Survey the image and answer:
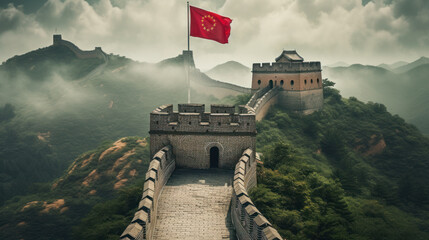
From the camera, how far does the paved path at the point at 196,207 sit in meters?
11.5

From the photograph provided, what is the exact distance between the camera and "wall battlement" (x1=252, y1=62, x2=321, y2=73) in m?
45.7

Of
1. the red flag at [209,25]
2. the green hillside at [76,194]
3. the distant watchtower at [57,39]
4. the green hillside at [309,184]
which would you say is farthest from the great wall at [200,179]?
the distant watchtower at [57,39]

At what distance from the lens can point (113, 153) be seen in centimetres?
4806

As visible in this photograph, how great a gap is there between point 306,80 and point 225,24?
1079 inches

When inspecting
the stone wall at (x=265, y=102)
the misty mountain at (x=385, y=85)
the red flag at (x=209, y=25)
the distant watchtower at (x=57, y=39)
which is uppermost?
the distant watchtower at (x=57, y=39)

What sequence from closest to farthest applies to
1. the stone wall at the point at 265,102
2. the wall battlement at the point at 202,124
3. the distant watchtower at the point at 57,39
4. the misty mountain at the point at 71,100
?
the wall battlement at the point at 202,124 < the stone wall at the point at 265,102 < the misty mountain at the point at 71,100 < the distant watchtower at the point at 57,39

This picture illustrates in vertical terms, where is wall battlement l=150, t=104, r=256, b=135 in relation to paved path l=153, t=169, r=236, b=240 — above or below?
above

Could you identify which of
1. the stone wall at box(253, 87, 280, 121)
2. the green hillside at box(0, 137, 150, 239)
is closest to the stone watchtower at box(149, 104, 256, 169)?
the green hillside at box(0, 137, 150, 239)

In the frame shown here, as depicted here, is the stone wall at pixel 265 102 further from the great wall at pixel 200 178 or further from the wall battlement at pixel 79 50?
the wall battlement at pixel 79 50

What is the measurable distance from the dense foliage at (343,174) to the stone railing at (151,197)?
4.03 m

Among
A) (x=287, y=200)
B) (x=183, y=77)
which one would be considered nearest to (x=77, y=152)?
(x=183, y=77)

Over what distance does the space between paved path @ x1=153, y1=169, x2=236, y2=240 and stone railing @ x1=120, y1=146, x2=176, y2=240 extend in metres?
0.36

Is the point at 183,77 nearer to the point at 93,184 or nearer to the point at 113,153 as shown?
the point at 113,153

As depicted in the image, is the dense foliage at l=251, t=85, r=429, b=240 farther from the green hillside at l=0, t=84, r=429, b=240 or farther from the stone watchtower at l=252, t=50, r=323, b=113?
A: the stone watchtower at l=252, t=50, r=323, b=113
